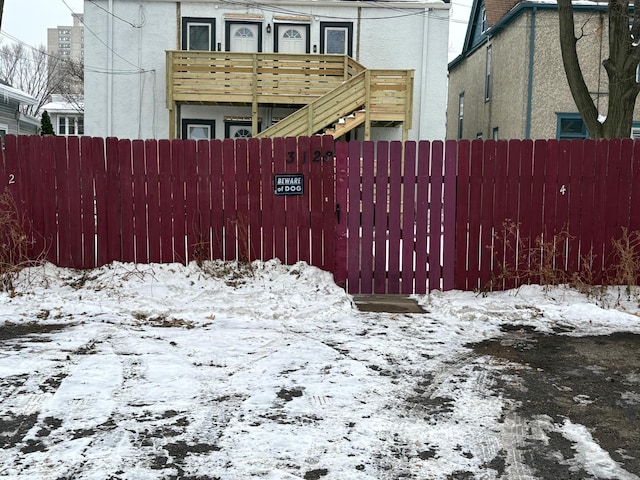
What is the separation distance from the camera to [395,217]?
24.6 ft

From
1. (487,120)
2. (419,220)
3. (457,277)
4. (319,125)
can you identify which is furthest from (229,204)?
(487,120)

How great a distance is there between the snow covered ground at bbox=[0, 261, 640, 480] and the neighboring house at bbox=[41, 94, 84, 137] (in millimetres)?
39936

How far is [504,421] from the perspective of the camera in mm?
3736

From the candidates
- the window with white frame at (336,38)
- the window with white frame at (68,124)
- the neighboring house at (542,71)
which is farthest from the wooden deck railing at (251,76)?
the window with white frame at (68,124)

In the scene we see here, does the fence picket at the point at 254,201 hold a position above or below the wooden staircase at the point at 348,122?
below

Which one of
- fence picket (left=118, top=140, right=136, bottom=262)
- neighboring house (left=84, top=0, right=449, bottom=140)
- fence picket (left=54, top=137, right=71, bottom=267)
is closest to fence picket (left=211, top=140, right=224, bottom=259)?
fence picket (left=118, top=140, right=136, bottom=262)

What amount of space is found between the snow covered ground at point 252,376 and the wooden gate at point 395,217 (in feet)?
1.38

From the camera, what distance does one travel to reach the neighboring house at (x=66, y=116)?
43219mm

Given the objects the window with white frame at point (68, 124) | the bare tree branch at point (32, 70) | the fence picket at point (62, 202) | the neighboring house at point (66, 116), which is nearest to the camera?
the fence picket at point (62, 202)

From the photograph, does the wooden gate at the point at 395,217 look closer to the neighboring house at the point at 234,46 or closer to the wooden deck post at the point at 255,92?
the wooden deck post at the point at 255,92

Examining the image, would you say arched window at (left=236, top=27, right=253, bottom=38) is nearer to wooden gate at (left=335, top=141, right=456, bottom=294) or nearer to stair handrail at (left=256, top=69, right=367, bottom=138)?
stair handrail at (left=256, top=69, right=367, bottom=138)

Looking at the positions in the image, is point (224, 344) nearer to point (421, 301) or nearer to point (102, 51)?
point (421, 301)

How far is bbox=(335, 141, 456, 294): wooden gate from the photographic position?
7414mm

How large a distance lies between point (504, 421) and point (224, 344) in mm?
2646
